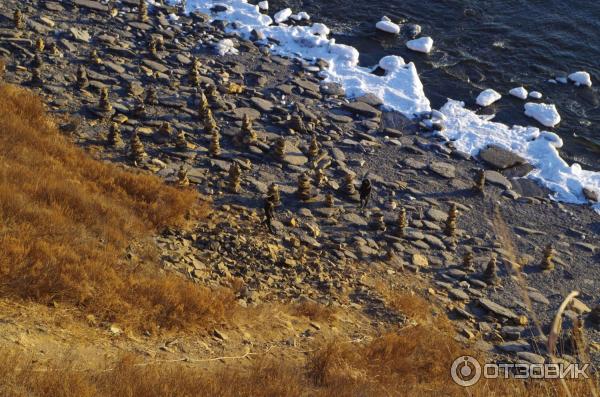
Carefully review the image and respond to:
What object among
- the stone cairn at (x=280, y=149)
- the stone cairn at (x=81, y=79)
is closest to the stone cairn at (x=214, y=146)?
the stone cairn at (x=280, y=149)

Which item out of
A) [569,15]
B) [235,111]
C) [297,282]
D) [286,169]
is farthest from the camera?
[569,15]

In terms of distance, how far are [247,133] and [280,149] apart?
3.44 ft

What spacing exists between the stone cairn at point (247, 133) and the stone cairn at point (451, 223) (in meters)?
5.06

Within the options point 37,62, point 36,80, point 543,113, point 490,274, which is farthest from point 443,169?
point 37,62

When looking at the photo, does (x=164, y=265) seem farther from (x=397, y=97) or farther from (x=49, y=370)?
(x=397, y=97)

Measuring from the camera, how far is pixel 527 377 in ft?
36.9

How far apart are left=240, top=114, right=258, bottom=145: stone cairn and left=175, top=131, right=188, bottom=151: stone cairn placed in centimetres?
148

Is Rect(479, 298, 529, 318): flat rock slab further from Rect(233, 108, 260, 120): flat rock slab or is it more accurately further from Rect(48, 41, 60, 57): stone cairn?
Rect(48, 41, 60, 57): stone cairn

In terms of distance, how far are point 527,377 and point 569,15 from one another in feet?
64.3

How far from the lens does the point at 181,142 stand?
631 inches

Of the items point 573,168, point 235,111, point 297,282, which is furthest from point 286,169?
point 573,168

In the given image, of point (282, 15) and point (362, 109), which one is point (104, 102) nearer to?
point (362, 109)

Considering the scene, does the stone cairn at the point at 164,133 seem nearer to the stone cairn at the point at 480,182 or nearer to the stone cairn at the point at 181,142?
the stone cairn at the point at 181,142

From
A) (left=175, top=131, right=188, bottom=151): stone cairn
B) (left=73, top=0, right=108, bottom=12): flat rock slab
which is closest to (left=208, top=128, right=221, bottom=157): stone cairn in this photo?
(left=175, top=131, right=188, bottom=151): stone cairn
